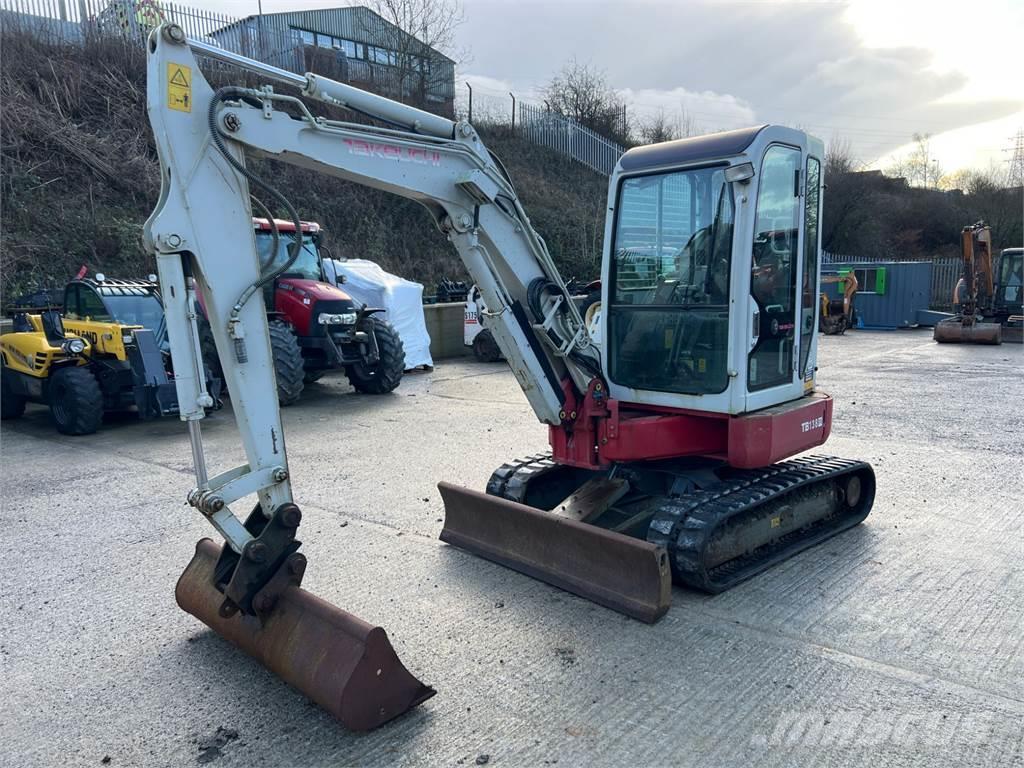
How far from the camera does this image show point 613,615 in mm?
3877

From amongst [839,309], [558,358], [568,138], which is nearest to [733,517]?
[558,358]

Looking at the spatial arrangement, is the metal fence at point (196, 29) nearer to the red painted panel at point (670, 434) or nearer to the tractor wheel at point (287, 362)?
the tractor wheel at point (287, 362)

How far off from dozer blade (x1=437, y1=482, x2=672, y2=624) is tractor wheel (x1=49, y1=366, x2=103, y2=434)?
18.5 feet

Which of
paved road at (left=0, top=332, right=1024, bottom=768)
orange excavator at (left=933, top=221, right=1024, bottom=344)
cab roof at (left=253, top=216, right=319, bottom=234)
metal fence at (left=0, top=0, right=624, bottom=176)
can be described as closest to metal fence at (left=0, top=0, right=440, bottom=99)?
metal fence at (left=0, top=0, right=624, bottom=176)

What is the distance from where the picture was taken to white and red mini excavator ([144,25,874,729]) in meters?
3.12

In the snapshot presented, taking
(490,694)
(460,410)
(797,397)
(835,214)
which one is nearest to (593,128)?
(835,214)

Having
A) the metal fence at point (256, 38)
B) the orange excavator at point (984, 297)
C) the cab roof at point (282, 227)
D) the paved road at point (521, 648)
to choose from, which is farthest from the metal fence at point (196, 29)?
the orange excavator at point (984, 297)

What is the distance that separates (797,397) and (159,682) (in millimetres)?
3989

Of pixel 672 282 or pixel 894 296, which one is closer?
pixel 672 282

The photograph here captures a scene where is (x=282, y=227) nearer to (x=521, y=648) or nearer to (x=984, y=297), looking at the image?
(x=521, y=648)

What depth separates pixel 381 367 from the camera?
36.1 feet

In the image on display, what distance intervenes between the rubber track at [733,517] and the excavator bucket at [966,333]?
14.1 metres

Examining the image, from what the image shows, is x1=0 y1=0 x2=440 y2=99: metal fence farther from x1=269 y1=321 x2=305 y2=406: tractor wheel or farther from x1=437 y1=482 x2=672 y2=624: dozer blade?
x1=437 y1=482 x2=672 y2=624: dozer blade

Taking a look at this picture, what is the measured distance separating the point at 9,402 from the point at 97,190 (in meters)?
7.29
